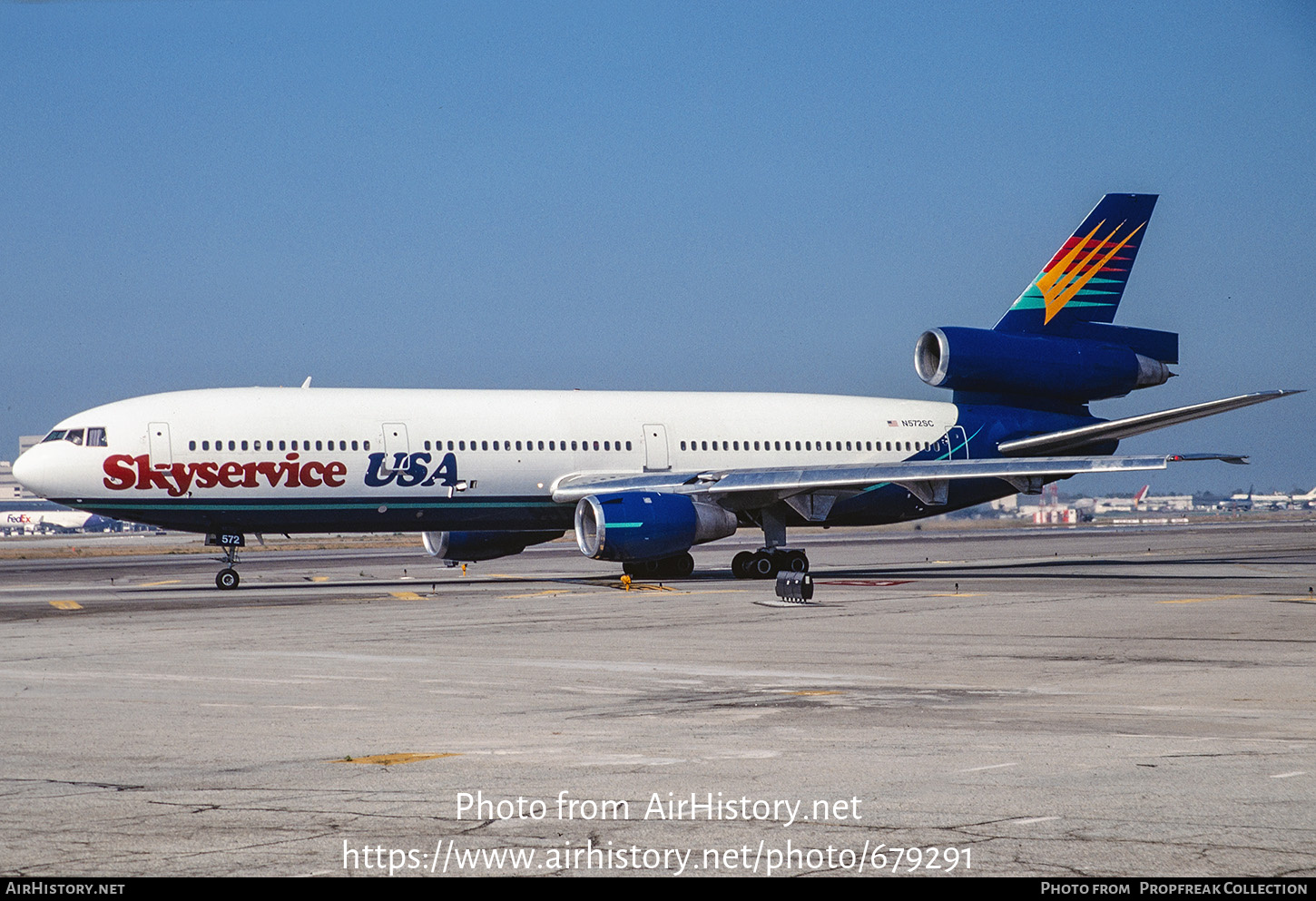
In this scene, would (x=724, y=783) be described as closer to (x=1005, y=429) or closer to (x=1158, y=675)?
(x=1158, y=675)

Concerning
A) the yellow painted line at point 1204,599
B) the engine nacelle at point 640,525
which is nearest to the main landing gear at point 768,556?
the engine nacelle at point 640,525

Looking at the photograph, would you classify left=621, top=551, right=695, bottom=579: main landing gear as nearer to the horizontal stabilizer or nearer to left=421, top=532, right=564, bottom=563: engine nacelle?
left=421, top=532, right=564, bottom=563: engine nacelle

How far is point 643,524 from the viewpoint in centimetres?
3047

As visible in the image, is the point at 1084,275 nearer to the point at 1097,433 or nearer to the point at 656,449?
the point at 1097,433

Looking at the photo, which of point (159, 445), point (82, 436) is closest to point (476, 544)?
point (159, 445)

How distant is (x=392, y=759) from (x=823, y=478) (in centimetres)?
2340

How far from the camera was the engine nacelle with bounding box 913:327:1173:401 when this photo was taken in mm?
38031

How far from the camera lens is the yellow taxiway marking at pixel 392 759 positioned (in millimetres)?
9719

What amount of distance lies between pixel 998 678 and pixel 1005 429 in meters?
25.6

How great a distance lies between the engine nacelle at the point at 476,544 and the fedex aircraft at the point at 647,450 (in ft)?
0.19

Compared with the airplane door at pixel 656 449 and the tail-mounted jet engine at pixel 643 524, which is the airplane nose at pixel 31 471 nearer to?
the tail-mounted jet engine at pixel 643 524

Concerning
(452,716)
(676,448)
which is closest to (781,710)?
(452,716)

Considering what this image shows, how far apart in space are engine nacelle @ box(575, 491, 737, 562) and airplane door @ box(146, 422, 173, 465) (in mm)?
9129

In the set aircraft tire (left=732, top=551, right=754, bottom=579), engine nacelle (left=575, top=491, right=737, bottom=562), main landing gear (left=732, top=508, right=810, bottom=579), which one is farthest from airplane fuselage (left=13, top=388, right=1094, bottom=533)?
engine nacelle (left=575, top=491, right=737, bottom=562)
